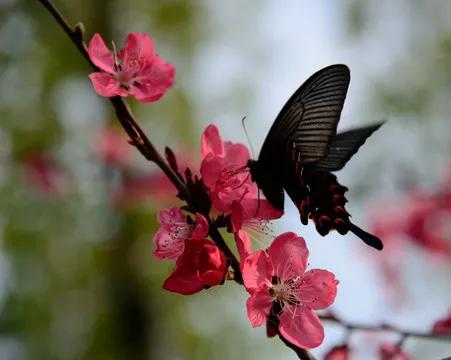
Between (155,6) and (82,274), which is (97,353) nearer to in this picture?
→ (82,274)

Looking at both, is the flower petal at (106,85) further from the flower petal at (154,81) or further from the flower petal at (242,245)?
the flower petal at (242,245)

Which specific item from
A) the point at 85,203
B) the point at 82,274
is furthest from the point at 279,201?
the point at 82,274

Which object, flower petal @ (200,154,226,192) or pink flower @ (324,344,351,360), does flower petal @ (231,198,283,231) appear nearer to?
flower petal @ (200,154,226,192)

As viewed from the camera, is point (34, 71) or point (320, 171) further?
point (34, 71)

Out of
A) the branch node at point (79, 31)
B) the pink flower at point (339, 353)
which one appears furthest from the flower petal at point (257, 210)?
the pink flower at point (339, 353)

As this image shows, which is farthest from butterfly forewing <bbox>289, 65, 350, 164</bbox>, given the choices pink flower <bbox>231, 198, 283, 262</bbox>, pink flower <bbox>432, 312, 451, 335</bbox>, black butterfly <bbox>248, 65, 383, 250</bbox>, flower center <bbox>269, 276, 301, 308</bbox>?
pink flower <bbox>432, 312, 451, 335</bbox>

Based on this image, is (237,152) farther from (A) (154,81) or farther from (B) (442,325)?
(B) (442,325)
